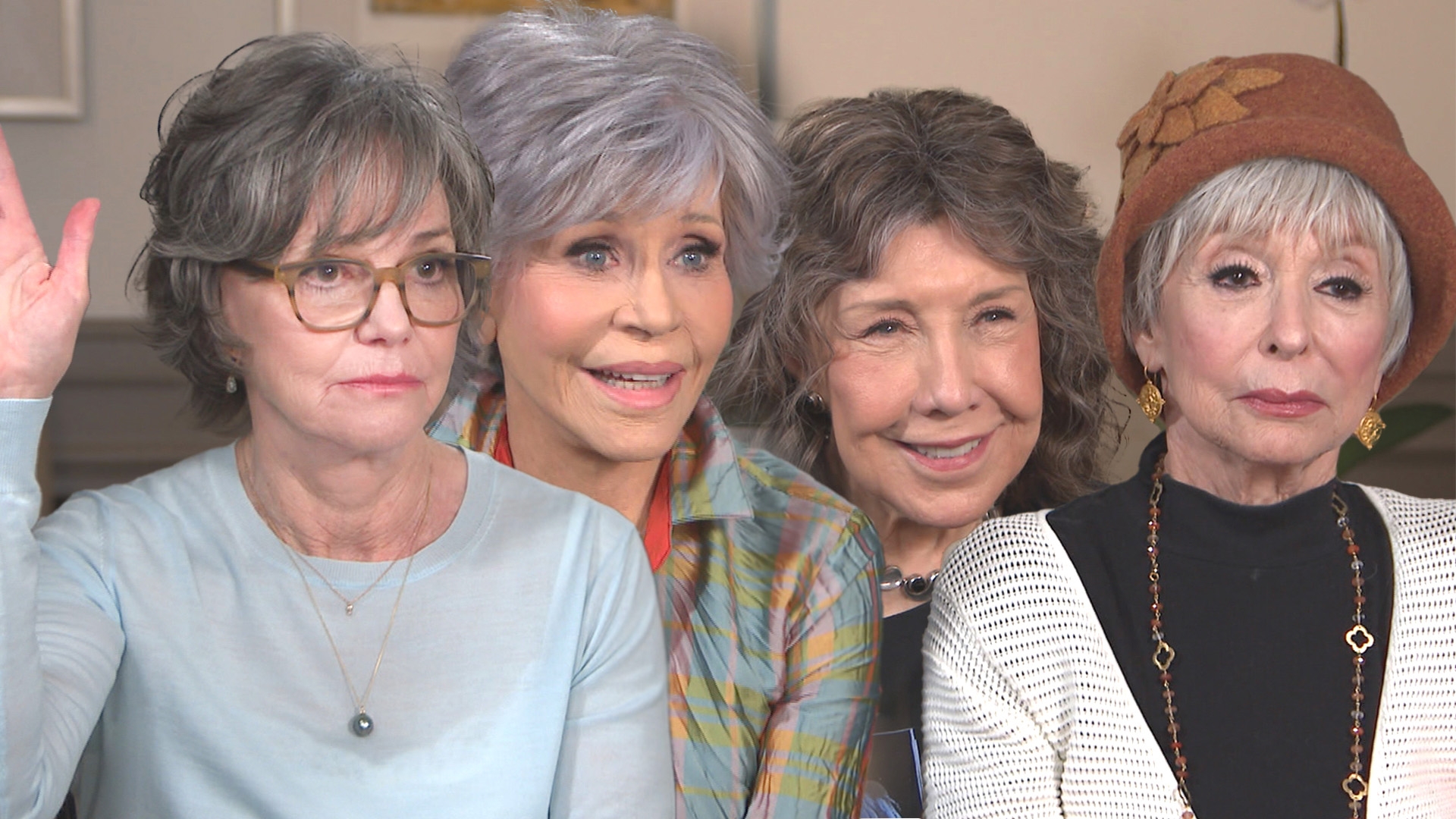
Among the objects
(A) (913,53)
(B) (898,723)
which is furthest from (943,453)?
(A) (913,53)

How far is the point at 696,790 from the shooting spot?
61.8 inches

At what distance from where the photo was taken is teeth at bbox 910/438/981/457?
177 cm

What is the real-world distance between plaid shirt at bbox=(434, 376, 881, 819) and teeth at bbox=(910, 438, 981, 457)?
14 centimetres

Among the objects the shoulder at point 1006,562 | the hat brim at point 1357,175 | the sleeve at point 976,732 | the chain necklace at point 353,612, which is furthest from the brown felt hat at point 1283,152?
the chain necklace at point 353,612

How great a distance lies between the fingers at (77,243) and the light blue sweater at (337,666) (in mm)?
267

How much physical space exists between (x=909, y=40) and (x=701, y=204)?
2.31ft

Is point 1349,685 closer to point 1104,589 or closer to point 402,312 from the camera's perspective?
point 1104,589

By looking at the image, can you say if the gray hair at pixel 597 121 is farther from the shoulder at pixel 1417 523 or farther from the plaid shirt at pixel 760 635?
the shoulder at pixel 1417 523

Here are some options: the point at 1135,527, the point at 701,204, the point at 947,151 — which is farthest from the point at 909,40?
the point at 1135,527

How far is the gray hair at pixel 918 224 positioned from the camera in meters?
1.72

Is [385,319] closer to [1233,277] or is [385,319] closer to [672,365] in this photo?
[672,365]

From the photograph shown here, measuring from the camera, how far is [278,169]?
125cm

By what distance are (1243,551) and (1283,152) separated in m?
0.41

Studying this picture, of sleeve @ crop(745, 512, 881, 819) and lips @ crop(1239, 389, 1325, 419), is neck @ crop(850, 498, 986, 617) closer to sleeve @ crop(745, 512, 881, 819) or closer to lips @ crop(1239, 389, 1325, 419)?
sleeve @ crop(745, 512, 881, 819)
